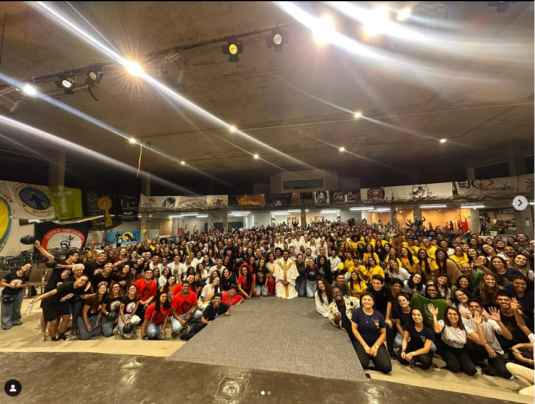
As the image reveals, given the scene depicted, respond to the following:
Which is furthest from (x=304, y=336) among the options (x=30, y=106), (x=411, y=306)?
(x=30, y=106)

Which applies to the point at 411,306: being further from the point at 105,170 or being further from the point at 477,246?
the point at 105,170

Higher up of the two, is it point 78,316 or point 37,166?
point 37,166

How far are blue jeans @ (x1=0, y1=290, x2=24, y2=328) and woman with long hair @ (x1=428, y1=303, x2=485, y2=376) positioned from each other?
8.50 m

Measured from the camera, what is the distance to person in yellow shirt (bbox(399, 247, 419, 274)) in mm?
5423

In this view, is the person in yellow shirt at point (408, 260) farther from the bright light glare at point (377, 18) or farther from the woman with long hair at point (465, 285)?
the bright light glare at point (377, 18)

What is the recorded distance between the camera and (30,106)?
22.9ft

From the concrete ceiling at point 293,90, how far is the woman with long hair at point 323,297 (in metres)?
3.79

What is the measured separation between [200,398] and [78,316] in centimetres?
355

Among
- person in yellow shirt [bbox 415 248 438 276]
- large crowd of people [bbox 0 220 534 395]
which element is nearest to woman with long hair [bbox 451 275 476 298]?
large crowd of people [bbox 0 220 534 395]

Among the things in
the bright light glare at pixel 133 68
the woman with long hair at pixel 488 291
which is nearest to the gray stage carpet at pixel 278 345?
the woman with long hair at pixel 488 291

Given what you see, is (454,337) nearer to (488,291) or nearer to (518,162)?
(488,291)

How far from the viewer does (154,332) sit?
4398 mm

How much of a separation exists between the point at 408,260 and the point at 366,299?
2.90 m

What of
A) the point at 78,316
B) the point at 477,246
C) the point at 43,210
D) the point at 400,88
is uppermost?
the point at 400,88
